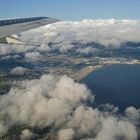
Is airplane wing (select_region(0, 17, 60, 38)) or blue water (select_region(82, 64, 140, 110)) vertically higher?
airplane wing (select_region(0, 17, 60, 38))

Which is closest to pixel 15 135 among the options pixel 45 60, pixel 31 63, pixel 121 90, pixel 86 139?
pixel 86 139

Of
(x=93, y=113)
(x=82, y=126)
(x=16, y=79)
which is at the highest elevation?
(x=16, y=79)

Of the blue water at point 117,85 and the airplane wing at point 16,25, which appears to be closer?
the airplane wing at point 16,25

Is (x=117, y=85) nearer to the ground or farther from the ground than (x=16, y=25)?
nearer to the ground

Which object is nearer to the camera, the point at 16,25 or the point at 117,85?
the point at 16,25

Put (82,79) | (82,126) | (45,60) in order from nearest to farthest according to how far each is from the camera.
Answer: (82,126) → (82,79) → (45,60)

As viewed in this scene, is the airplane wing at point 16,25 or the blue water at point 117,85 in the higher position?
the airplane wing at point 16,25

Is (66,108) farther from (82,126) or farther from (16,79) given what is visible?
(16,79)

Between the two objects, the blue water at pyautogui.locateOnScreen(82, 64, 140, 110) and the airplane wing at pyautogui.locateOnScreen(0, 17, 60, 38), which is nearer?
the airplane wing at pyautogui.locateOnScreen(0, 17, 60, 38)
